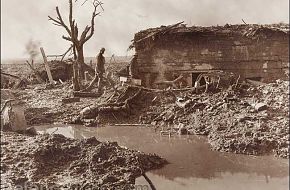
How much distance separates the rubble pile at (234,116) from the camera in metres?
7.25

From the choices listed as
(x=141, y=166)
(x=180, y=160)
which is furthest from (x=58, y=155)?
(x=180, y=160)

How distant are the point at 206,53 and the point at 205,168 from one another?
779cm

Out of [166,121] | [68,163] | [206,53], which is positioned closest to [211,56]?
[206,53]

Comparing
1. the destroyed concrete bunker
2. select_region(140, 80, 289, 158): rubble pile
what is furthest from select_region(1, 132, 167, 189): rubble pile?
the destroyed concrete bunker

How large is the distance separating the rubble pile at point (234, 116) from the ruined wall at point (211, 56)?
107 inches

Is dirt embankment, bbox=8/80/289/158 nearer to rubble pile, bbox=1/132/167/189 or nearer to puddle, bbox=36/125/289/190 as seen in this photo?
puddle, bbox=36/125/289/190

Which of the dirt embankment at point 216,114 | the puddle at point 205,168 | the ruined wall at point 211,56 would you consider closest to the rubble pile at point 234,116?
the dirt embankment at point 216,114

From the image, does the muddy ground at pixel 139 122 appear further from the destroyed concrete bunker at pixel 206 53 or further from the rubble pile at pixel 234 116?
the destroyed concrete bunker at pixel 206 53

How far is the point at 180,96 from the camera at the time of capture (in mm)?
10859

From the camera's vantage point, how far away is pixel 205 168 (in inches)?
255

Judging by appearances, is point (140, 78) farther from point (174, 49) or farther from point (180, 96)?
point (180, 96)

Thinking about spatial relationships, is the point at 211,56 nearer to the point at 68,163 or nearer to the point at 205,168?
the point at 205,168

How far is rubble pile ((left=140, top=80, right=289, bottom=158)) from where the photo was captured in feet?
23.8

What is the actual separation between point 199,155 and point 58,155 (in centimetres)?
275
